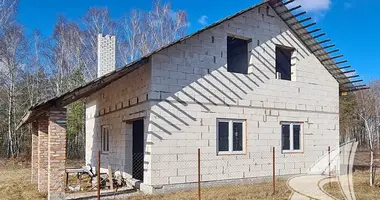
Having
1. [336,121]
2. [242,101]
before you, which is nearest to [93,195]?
[242,101]

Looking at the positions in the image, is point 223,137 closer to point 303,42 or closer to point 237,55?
point 237,55

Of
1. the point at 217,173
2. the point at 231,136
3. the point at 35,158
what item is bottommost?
the point at 217,173

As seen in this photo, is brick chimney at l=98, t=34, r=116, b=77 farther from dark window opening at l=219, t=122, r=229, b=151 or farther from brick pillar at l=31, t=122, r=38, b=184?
dark window opening at l=219, t=122, r=229, b=151

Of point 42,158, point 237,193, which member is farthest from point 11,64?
point 237,193

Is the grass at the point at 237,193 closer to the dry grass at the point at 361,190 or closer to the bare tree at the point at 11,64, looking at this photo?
the dry grass at the point at 361,190

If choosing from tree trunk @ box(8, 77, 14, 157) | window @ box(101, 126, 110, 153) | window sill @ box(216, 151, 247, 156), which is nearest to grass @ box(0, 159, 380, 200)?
window sill @ box(216, 151, 247, 156)

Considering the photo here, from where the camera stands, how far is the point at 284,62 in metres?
13.4

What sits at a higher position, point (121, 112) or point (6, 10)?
point (6, 10)

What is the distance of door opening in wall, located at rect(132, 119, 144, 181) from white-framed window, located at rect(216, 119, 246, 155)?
2.46 meters

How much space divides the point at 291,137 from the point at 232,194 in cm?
430

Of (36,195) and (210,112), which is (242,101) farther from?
(36,195)

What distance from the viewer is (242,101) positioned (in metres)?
11.5

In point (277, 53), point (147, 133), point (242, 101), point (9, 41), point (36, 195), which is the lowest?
point (36, 195)

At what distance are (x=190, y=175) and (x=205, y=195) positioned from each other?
1.18m
